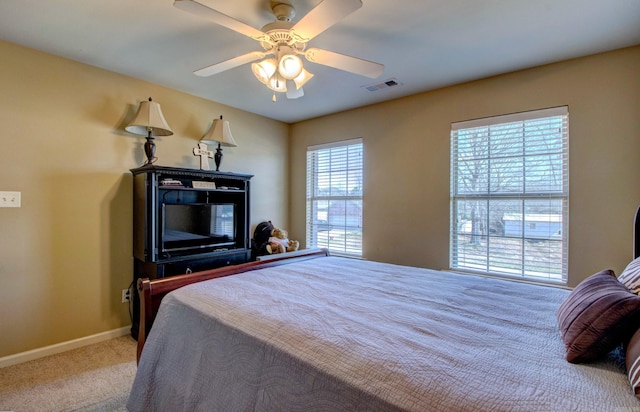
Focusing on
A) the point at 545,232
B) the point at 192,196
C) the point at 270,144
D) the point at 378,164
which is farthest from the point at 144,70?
the point at 545,232

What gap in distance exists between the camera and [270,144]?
4395 mm

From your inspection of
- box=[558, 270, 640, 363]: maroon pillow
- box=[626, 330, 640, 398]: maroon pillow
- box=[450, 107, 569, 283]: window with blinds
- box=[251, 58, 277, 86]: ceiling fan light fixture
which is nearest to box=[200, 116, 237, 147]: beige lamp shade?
box=[251, 58, 277, 86]: ceiling fan light fixture

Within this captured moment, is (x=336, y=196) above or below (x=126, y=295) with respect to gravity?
above

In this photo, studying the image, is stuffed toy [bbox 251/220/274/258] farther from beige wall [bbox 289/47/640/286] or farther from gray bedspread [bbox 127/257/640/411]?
gray bedspread [bbox 127/257/640/411]

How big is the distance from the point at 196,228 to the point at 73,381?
5.00ft

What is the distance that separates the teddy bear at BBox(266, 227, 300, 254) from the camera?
3822mm

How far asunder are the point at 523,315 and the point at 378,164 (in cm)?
252

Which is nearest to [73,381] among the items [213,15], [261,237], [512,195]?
[261,237]

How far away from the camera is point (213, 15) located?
5.20 ft

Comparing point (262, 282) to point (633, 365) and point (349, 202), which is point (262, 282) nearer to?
point (633, 365)

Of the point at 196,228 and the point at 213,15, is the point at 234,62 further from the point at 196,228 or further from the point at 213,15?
the point at 196,228

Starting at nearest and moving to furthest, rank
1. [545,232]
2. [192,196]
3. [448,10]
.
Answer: [448,10] → [545,232] → [192,196]

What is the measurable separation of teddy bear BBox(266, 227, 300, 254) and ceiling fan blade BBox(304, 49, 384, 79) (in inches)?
94.0

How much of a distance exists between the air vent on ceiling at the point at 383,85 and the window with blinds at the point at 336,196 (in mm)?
764
